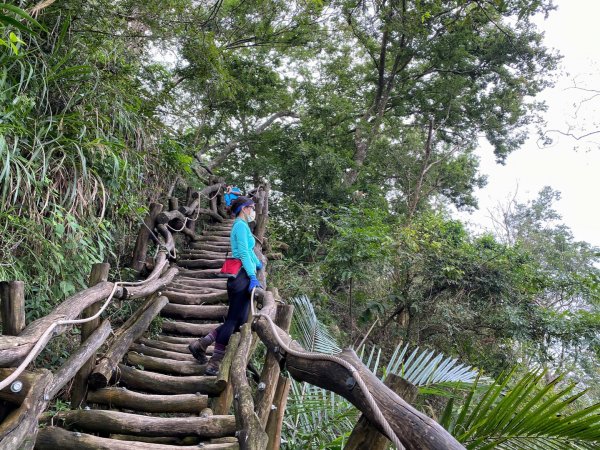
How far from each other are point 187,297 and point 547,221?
2156 centimetres

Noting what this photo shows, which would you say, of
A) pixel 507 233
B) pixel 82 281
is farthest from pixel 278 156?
pixel 507 233

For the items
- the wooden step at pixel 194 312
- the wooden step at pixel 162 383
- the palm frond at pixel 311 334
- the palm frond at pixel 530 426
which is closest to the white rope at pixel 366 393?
the palm frond at pixel 530 426

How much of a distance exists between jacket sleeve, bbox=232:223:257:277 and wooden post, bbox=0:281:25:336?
5.99 ft

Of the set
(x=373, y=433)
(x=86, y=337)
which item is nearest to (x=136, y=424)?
(x=86, y=337)

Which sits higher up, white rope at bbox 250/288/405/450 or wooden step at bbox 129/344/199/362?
white rope at bbox 250/288/405/450

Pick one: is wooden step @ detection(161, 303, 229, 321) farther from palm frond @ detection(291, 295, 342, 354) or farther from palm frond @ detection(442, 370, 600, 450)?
palm frond @ detection(442, 370, 600, 450)

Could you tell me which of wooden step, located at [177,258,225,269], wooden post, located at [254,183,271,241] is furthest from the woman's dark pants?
wooden post, located at [254,183,271,241]

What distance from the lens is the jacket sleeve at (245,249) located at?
362cm

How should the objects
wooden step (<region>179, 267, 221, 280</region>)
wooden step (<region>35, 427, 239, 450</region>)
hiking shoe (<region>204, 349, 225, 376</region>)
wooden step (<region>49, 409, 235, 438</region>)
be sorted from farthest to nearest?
wooden step (<region>179, 267, 221, 280</region>) < hiking shoe (<region>204, 349, 225, 376</region>) < wooden step (<region>49, 409, 235, 438</region>) < wooden step (<region>35, 427, 239, 450</region>)

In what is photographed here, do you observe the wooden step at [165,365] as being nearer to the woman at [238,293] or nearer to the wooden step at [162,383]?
the woman at [238,293]

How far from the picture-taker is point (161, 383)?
325 centimetres

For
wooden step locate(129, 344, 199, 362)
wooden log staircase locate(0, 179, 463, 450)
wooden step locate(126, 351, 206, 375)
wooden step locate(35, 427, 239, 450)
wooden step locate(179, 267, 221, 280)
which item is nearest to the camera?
wooden log staircase locate(0, 179, 463, 450)

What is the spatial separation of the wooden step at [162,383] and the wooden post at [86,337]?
1.17 ft

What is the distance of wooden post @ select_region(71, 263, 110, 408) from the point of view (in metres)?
2.76
